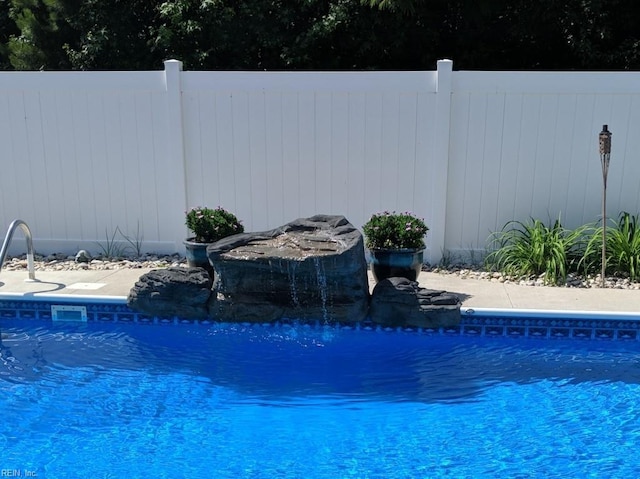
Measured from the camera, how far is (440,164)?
680cm

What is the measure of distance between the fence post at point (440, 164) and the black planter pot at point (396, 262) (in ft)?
3.90

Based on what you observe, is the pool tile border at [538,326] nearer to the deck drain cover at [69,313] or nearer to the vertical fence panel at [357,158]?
the deck drain cover at [69,313]

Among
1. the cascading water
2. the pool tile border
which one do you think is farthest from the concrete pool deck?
the cascading water

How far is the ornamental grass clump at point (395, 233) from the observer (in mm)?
5750

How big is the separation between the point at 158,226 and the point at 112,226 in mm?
569

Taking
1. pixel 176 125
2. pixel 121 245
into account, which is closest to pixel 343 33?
pixel 176 125

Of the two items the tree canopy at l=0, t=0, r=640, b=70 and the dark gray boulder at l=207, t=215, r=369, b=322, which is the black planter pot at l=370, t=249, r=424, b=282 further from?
the tree canopy at l=0, t=0, r=640, b=70

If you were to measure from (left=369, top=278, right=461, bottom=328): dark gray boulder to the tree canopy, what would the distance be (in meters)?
4.94

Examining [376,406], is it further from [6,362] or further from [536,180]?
[536,180]

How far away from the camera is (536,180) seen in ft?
22.5

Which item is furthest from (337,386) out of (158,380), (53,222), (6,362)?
(53,222)

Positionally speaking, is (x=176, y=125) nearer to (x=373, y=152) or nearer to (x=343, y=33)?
(x=373, y=152)

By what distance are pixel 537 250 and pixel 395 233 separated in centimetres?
172

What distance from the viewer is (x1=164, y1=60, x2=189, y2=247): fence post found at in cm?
699
